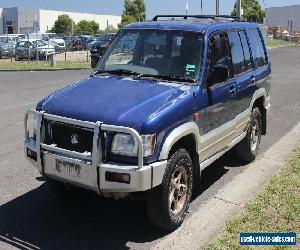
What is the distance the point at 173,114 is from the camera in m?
4.50

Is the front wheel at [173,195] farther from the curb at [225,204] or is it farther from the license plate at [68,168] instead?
the license plate at [68,168]

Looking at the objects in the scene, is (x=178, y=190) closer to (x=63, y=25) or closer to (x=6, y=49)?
(x=6, y=49)

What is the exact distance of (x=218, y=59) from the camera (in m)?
5.64

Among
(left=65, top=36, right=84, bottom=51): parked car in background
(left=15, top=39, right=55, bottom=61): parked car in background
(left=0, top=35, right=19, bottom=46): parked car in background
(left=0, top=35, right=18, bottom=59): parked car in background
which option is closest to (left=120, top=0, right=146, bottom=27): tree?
(left=65, top=36, right=84, bottom=51): parked car in background

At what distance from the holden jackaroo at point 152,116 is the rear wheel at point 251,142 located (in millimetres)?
412

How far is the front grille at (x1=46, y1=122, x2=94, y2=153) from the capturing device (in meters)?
4.35

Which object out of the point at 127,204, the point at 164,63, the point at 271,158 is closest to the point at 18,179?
the point at 127,204

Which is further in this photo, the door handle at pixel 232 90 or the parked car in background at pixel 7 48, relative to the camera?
the parked car in background at pixel 7 48

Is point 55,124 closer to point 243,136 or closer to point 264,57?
point 243,136

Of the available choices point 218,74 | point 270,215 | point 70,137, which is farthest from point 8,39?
point 270,215

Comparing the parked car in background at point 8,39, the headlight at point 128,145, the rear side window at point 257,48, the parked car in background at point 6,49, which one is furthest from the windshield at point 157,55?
the parked car in background at point 8,39

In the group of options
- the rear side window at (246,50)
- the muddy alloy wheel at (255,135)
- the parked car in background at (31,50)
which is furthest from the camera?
the parked car in background at (31,50)

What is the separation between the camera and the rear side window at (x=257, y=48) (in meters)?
6.98

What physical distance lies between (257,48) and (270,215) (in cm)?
307
